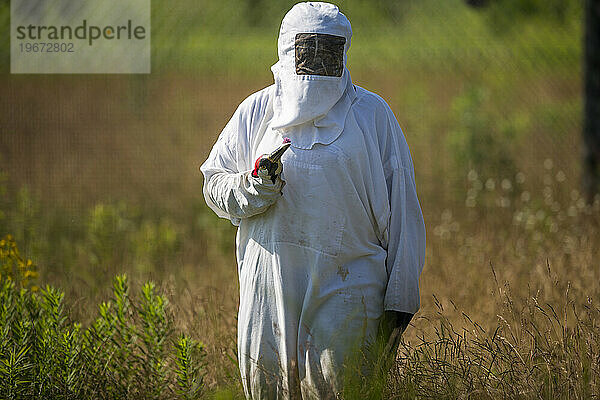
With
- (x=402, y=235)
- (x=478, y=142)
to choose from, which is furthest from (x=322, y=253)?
(x=478, y=142)

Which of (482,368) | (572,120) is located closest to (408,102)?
(572,120)

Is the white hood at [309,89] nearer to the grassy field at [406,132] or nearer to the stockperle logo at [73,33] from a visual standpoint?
the grassy field at [406,132]

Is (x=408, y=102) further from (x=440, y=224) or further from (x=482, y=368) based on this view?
(x=482, y=368)

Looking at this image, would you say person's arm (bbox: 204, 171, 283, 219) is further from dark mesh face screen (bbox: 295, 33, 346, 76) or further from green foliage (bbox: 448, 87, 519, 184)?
green foliage (bbox: 448, 87, 519, 184)

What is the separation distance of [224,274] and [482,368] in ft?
9.51

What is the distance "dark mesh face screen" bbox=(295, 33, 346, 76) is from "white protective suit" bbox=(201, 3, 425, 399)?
0.02m

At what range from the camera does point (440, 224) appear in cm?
655

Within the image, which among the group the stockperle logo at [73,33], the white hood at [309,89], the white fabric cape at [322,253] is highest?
the stockperle logo at [73,33]

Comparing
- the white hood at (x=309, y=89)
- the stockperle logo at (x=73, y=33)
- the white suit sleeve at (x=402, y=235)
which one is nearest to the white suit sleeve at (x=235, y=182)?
the white hood at (x=309, y=89)

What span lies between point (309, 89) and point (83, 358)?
1.64 m

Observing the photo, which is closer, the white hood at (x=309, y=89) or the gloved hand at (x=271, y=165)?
the gloved hand at (x=271, y=165)

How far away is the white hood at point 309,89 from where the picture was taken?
8.55 ft

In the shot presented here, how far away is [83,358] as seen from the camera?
327 cm

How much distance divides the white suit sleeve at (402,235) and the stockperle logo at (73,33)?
13.7ft
